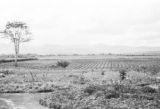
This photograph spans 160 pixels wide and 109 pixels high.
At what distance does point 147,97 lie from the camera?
2038 cm

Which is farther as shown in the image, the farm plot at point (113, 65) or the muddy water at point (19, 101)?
the farm plot at point (113, 65)

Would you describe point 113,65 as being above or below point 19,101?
above

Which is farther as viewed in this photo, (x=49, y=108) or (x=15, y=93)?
(x=15, y=93)

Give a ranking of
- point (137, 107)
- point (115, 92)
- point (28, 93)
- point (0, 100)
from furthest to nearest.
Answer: point (28, 93) → point (0, 100) → point (115, 92) → point (137, 107)

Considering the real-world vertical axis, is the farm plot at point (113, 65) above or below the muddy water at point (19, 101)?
above

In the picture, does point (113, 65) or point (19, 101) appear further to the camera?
point (113, 65)

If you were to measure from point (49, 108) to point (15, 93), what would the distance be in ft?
32.4

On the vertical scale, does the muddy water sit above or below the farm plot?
below

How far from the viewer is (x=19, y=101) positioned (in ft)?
80.2

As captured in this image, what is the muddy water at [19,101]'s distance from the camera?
2185 centimetres

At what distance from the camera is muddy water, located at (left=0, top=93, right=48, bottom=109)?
860 inches

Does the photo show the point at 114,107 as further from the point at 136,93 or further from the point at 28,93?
the point at 28,93

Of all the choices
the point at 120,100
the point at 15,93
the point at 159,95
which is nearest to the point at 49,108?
the point at 120,100

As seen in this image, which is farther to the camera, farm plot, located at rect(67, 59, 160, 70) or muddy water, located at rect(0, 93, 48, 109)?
farm plot, located at rect(67, 59, 160, 70)
